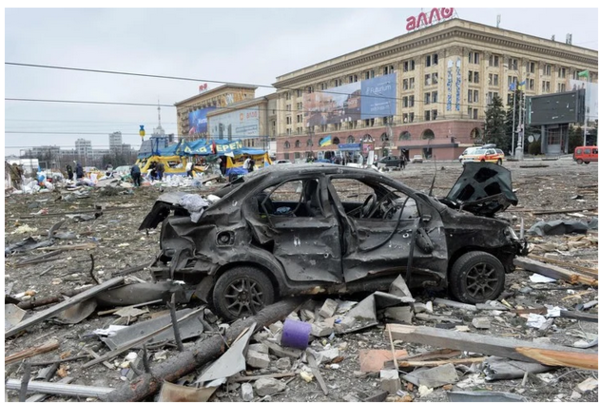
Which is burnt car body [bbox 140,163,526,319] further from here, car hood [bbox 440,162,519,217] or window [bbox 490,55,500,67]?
window [bbox 490,55,500,67]

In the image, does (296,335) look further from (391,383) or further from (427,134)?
(427,134)

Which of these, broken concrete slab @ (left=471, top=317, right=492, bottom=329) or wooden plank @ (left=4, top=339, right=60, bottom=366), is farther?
broken concrete slab @ (left=471, top=317, right=492, bottom=329)

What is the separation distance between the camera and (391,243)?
4.91 m

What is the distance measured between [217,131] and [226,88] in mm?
18545

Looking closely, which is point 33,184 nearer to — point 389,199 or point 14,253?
point 14,253

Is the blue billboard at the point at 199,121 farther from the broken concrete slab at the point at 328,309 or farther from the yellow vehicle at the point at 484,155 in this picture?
the broken concrete slab at the point at 328,309

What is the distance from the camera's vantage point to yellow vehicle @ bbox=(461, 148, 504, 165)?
38.5m

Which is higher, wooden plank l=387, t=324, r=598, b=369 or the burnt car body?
the burnt car body

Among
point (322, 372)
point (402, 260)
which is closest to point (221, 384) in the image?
point (322, 372)

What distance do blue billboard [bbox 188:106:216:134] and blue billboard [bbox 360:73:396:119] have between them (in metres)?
63.4

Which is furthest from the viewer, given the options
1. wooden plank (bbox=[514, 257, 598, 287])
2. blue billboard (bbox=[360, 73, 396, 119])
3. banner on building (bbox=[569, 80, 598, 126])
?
blue billboard (bbox=[360, 73, 396, 119])

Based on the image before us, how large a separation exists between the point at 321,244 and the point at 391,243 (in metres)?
0.81

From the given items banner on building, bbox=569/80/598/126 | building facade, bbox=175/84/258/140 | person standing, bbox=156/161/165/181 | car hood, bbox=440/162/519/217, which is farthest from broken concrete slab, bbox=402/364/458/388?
building facade, bbox=175/84/258/140

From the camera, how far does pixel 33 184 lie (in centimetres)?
2653
